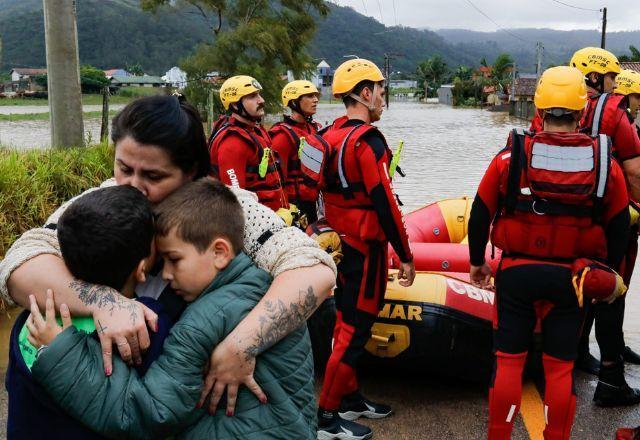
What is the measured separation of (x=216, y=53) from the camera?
35.7m

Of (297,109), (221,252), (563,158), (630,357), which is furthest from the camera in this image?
(297,109)

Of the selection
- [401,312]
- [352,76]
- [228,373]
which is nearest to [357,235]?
[401,312]

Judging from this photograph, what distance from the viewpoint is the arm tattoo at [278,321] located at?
1562mm

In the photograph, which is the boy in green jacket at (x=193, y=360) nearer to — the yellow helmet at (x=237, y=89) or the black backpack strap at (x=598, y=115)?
the black backpack strap at (x=598, y=115)

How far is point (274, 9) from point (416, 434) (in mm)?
37904

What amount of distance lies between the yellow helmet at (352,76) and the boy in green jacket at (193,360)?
232 cm

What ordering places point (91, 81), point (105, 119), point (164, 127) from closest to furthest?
point (164, 127), point (105, 119), point (91, 81)

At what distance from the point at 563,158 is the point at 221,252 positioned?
1969 mm

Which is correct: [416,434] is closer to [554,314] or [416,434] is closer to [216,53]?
[554,314]

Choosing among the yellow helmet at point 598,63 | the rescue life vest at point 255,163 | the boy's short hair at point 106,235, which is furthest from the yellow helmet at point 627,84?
the boy's short hair at point 106,235

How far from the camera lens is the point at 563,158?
301cm

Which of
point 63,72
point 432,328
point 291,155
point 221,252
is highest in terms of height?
point 63,72

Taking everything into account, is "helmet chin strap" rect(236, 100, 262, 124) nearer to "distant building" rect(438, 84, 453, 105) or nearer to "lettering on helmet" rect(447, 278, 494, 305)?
"lettering on helmet" rect(447, 278, 494, 305)

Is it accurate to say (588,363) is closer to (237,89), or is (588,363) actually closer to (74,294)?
(237,89)
